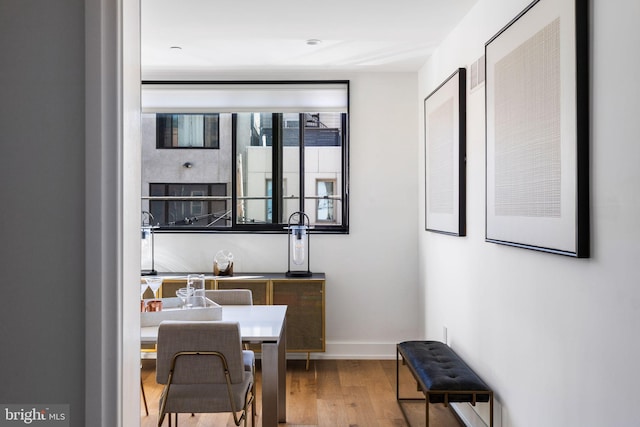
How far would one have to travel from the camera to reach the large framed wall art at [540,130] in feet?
6.27

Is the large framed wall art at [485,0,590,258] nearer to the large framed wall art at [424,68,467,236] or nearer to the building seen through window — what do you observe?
the large framed wall art at [424,68,467,236]

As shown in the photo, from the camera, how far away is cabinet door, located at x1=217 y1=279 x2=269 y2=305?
184 inches

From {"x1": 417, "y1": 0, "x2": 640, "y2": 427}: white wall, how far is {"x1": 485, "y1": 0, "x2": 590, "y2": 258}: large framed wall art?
0.17 ft

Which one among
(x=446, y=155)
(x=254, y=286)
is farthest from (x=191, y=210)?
(x=446, y=155)

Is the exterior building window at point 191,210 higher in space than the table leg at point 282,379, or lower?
higher

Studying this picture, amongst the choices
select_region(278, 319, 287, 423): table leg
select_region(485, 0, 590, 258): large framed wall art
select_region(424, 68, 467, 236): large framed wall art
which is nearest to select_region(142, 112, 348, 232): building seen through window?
select_region(424, 68, 467, 236): large framed wall art

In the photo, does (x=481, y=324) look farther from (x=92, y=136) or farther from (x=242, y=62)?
(x=242, y=62)

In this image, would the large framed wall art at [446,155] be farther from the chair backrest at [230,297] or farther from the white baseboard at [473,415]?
the chair backrest at [230,297]

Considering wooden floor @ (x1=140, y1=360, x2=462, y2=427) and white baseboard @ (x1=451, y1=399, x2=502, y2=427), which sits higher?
white baseboard @ (x1=451, y1=399, x2=502, y2=427)

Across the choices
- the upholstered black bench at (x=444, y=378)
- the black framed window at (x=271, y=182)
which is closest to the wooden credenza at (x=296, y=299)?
the black framed window at (x=271, y=182)

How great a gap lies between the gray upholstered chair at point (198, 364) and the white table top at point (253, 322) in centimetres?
15

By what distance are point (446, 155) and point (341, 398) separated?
1.86 metres

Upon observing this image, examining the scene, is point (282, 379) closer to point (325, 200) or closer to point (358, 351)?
point (358, 351)

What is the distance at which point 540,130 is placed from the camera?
227cm
